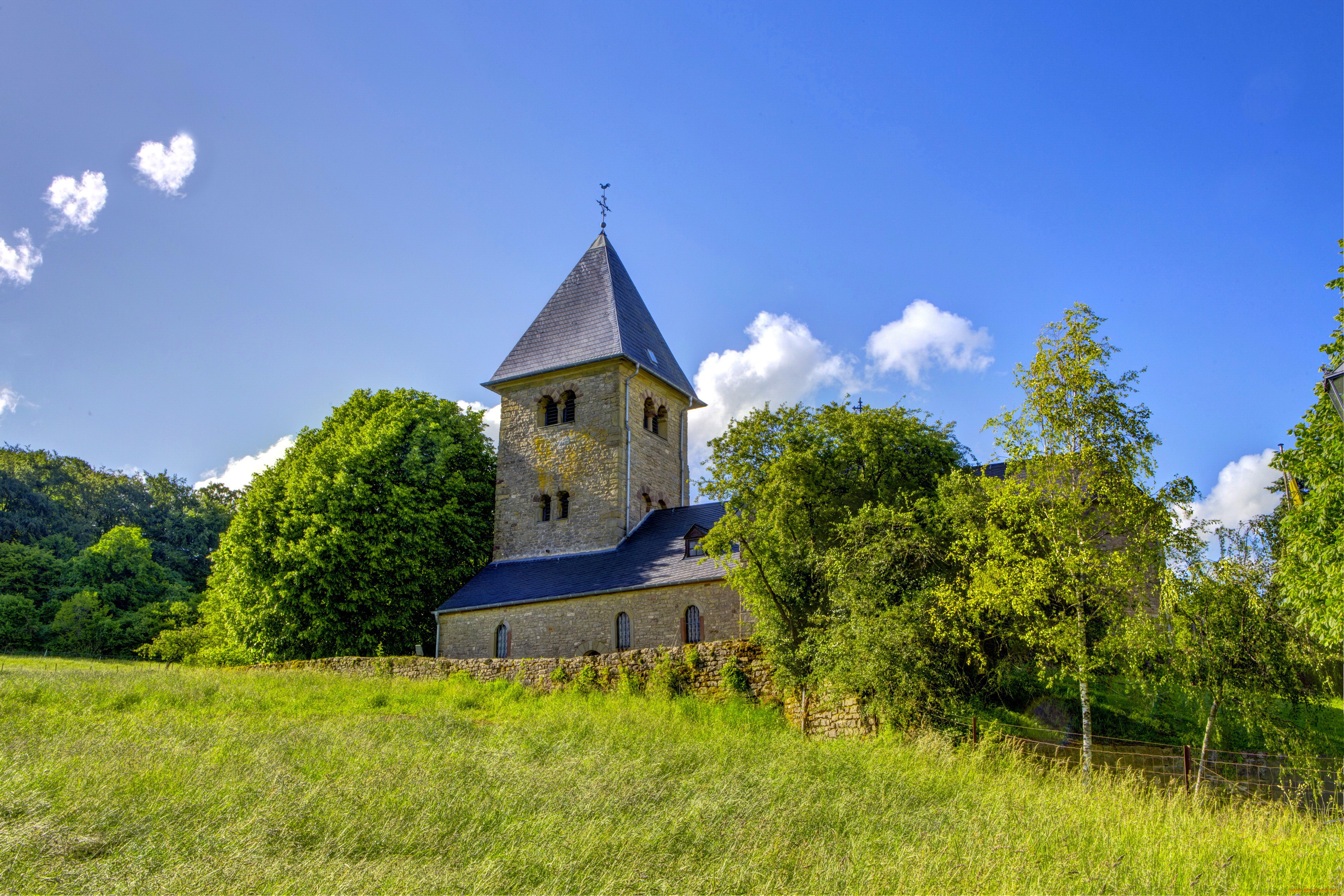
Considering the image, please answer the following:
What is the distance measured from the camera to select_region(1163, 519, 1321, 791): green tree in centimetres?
1295

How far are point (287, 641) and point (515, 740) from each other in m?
17.9

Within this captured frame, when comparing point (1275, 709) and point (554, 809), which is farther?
point (1275, 709)

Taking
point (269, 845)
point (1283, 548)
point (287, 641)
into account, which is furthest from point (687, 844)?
point (287, 641)

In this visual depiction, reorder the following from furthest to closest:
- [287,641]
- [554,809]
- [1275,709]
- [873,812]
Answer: [287,641]
[1275,709]
[873,812]
[554,809]

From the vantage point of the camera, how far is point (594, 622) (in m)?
26.9

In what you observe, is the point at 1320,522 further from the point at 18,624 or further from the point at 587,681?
the point at 18,624

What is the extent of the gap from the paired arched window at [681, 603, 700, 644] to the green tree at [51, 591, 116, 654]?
2978cm

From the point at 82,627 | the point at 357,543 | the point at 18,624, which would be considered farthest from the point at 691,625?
the point at 18,624

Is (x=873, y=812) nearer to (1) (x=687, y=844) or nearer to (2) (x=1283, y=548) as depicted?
(1) (x=687, y=844)

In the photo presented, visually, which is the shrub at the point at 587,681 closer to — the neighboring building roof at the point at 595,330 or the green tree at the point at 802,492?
the green tree at the point at 802,492

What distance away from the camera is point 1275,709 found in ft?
42.5

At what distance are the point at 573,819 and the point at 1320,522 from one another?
11035mm

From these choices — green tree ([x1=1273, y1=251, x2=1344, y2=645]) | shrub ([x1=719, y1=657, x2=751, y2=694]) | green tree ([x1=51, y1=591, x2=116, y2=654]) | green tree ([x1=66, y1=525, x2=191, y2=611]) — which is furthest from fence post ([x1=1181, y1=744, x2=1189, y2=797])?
green tree ([x1=66, y1=525, x2=191, y2=611])

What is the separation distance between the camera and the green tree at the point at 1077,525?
13156 millimetres
